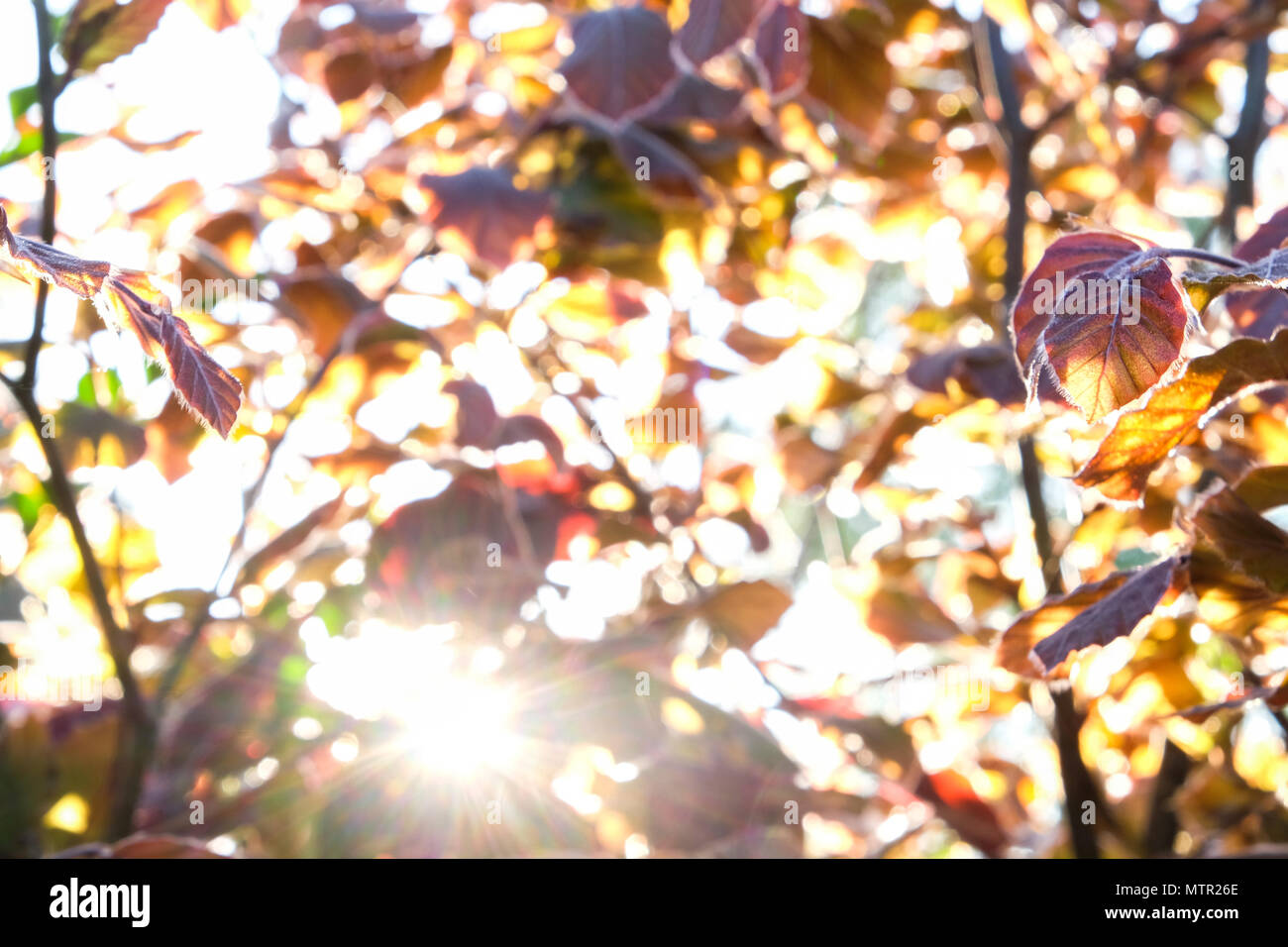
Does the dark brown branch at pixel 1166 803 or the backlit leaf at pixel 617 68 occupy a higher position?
the backlit leaf at pixel 617 68

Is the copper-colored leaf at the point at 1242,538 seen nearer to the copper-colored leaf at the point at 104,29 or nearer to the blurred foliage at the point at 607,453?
the blurred foliage at the point at 607,453

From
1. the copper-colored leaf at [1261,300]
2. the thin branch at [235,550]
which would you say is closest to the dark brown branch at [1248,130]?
the copper-colored leaf at [1261,300]

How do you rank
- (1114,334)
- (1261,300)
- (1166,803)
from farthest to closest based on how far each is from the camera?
(1166,803) → (1261,300) → (1114,334)

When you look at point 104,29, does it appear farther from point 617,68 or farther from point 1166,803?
point 1166,803

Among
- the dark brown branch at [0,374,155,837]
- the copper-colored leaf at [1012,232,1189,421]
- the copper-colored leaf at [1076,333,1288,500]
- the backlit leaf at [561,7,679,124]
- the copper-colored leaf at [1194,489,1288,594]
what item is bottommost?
the dark brown branch at [0,374,155,837]

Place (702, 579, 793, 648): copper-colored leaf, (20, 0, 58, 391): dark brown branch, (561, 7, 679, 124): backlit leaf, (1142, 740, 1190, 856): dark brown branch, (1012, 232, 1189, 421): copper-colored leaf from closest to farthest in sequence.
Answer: (1012, 232, 1189, 421): copper-colored leaf
(20, 0, 58, 391): dark brown branch
(561, 7, 679, 124): backlit leaf
(702, 579, 793, 648): copper-colored leaf
(1142, 740, 1190, 856): dark brown branch

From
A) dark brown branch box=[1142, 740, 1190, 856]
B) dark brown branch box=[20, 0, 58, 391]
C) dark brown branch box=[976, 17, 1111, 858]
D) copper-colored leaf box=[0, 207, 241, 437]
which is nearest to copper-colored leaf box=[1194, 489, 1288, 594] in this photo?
dark brown branch box=[976, 17, 1111, 858]

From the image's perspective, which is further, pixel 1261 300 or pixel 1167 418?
pixel 1261 300

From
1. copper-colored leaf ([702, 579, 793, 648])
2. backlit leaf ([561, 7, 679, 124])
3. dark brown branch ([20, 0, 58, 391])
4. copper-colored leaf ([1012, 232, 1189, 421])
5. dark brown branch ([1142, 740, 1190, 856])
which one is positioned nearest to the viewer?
copper-colored leaf ([1012, 232, 1189, 421])

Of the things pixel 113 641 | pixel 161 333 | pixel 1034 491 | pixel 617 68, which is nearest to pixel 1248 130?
pixel 1034 491

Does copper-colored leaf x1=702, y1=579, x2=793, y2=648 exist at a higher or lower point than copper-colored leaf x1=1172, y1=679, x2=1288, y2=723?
lower

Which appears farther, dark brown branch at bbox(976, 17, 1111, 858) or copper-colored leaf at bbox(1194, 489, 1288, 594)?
dark brown branch at bbox(976, 17, 1111, 858)

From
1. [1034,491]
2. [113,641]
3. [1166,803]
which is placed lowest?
[1166,803]

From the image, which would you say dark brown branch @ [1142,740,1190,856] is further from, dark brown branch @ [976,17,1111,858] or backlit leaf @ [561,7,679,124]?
Result: backlit leaf @ [561,7,679,124]
